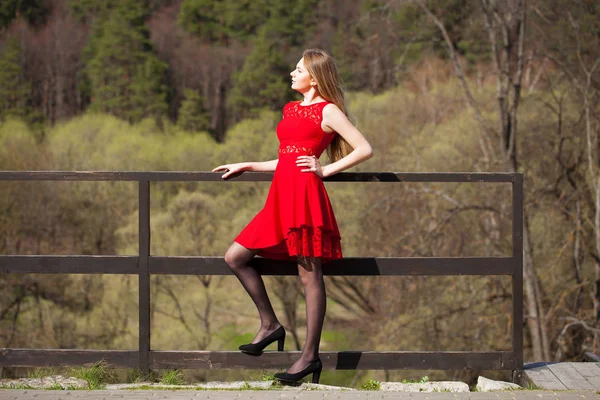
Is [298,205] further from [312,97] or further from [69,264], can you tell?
[69,264]

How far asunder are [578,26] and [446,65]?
12.0m

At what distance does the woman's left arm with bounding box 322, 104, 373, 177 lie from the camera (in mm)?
4293

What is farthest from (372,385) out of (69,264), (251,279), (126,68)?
(126,68)

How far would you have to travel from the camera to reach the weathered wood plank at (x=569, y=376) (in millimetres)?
4341

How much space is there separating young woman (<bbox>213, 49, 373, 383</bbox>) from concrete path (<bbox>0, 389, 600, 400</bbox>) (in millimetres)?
308

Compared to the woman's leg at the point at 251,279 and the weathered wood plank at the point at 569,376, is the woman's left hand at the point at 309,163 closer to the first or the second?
the woman's leg at the point at 251,279

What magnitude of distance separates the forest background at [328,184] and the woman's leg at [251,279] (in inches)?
241

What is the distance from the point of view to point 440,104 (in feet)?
86.2

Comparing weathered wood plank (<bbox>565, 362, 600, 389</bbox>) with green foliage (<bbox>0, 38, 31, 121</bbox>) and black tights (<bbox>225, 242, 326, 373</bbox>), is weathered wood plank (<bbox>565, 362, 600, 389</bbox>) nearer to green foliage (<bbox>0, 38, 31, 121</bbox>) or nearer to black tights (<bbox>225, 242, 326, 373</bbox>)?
black tights (<bbox>225, 242, 326, 373</bbox>)

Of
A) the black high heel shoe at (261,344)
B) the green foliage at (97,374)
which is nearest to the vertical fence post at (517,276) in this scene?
the black high heel shoe at (261,344)

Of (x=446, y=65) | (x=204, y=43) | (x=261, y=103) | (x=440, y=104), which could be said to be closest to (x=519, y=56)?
(x=440, y=104)

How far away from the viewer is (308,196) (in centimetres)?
429

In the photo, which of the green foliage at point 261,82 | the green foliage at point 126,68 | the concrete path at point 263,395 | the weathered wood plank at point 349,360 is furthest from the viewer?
the green foliage at point 126,68

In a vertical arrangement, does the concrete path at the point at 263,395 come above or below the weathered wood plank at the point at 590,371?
above
